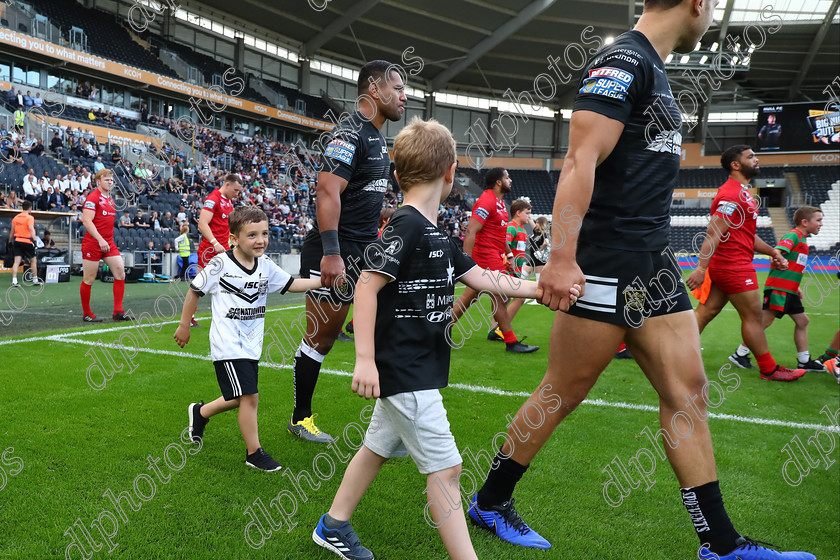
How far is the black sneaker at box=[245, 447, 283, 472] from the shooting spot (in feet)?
9.92

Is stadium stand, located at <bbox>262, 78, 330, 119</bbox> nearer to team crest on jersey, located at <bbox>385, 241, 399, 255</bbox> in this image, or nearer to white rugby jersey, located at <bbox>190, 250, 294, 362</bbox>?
white rugby jersey, located at <bbox>190, 250, 294, 362</bbox>

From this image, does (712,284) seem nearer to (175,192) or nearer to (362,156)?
(362,156)

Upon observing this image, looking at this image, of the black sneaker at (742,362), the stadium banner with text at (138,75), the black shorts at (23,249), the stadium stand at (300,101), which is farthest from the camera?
the stadium stand at (300,101)

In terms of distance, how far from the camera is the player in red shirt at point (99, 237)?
24.9 ft

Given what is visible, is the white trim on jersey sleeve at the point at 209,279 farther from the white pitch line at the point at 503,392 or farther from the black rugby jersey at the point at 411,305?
the white pitch line at the point at 503,392

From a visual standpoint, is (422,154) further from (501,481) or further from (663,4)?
(501,481)

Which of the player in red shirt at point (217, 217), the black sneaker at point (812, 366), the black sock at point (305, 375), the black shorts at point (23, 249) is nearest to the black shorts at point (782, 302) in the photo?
the black sneaker at point (812, 366)

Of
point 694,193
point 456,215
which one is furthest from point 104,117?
point 694,193

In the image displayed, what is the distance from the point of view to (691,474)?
215cm

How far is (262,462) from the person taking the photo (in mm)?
3037

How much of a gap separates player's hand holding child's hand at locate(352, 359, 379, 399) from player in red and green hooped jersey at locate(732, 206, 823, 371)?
229 inches

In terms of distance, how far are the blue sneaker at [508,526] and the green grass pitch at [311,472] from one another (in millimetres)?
46

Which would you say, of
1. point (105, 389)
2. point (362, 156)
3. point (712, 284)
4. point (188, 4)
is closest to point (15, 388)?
point (105, 389)

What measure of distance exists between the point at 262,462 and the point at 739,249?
4718 mm
